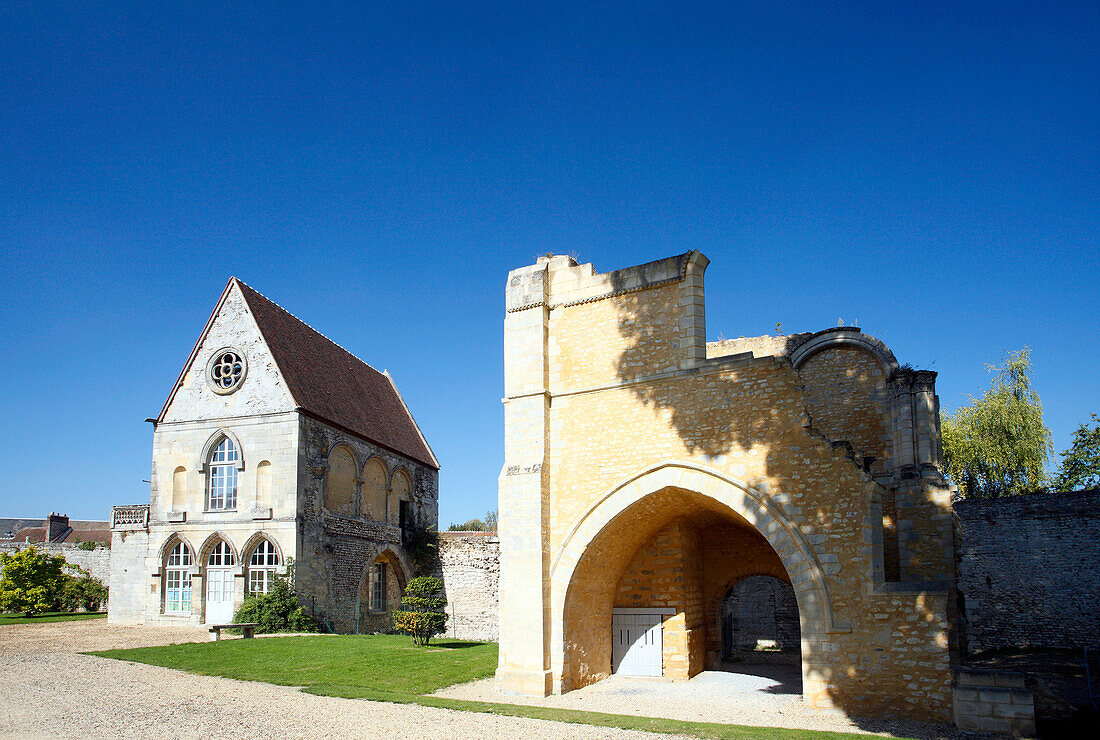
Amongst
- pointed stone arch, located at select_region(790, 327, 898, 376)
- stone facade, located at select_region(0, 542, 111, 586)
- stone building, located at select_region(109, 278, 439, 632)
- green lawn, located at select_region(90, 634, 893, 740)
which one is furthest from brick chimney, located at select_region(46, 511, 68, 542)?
pointed stone arch, located at select_region(790, 327, 898, 376)

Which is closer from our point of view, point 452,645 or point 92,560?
point 452,645

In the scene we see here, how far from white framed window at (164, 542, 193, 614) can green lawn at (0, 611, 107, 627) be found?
4.35m

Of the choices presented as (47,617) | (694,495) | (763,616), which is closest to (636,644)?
(694,495)

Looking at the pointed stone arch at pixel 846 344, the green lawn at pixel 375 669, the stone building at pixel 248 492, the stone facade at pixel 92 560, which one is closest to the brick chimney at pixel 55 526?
the stone facade at pixel 92 560

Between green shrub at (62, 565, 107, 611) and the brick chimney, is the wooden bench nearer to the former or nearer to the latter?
green shrub at (62, 565, 107, 611)

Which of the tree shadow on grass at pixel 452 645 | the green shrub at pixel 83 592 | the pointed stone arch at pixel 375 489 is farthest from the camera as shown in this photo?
the green shrub at pixel 83 592

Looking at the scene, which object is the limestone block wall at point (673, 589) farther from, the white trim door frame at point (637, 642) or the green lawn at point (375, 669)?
the green lawn at point (375, 669)

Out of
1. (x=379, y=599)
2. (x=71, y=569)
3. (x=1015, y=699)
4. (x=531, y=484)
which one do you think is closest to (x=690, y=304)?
(x=531, y=484)

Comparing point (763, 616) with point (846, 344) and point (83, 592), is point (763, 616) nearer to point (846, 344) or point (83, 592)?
point (846, 344)

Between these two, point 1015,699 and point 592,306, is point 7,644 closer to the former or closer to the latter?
point 592,306

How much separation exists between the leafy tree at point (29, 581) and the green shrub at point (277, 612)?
10.9 metres

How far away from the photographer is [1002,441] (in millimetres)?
26891

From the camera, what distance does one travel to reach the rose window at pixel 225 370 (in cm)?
2158

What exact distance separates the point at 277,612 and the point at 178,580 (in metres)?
4.31
